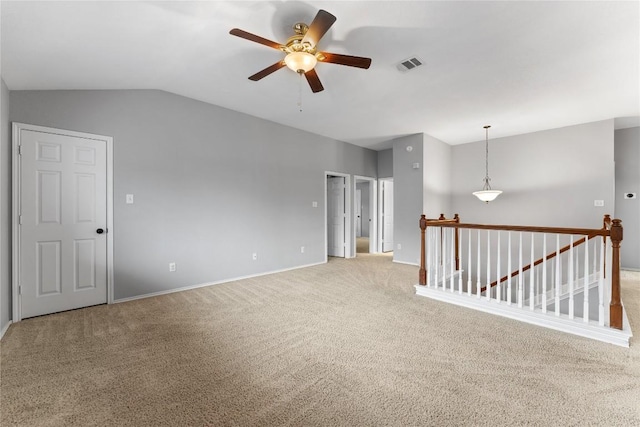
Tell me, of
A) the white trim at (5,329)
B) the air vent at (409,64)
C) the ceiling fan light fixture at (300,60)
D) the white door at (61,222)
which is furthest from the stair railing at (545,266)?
the white trim at (5,329)

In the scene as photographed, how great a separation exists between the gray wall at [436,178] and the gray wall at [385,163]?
1.17 metres

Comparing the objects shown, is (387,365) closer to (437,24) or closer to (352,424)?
(352,424)

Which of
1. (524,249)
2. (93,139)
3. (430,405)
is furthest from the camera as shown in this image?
(524,249)

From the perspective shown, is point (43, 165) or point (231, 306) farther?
point (231, 306)

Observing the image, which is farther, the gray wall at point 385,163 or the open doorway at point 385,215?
the open doorway at point 385,215

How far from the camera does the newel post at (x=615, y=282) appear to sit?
7.57ft

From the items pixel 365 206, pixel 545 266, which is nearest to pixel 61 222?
pixel 545 266

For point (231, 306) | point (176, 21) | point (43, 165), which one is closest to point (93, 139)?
point (43, 165)

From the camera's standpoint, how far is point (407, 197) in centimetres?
562

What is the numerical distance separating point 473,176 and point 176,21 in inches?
240

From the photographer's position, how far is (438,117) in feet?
14.7

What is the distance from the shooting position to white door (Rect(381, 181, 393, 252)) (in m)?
7.06

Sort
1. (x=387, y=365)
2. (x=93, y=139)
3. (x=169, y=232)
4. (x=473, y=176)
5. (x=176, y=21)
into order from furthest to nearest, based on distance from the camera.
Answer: (x=473, y=176)
(x=169, y=232)
(x=93, y=139)
(x=176, y=21)
(x=387, y=365)

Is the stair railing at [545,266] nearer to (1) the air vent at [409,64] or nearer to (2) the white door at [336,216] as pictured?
(1) the air vent at [409,64]
